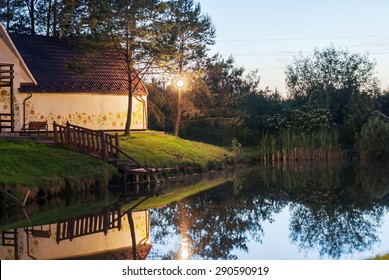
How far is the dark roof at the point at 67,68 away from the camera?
3441cm

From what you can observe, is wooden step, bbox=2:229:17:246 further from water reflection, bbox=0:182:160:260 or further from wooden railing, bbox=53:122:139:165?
wooden railing, bbox=53:122:139:165

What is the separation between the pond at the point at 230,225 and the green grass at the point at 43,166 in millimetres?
1954

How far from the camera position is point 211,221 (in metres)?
19.0

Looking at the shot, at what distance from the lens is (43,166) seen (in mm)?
23766

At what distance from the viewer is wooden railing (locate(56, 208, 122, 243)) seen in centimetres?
1708

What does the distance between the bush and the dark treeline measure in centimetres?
5

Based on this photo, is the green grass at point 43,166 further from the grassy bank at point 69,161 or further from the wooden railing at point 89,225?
the wooden railing at point 89,225

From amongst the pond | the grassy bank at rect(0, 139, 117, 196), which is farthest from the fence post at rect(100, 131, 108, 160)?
the pond

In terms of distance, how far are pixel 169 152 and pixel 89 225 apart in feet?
45.7

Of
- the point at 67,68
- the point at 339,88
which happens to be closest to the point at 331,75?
the point at 339,88

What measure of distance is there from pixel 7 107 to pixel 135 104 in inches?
280

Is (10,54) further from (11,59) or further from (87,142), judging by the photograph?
(87,142)

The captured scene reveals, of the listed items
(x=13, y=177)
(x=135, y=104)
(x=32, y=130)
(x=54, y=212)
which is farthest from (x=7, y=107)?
(x=54, y=212)
